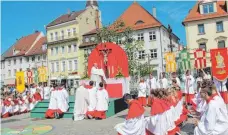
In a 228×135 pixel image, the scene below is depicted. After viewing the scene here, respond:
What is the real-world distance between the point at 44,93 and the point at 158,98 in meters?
15.5

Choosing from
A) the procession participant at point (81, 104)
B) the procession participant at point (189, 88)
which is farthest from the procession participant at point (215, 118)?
the procession participant at point (189, 88)

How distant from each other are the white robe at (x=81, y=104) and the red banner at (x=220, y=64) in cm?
706

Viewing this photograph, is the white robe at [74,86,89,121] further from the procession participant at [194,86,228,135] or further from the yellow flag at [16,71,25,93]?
the yellow flag at [16,71,25,93]

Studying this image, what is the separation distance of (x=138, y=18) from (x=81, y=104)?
36.5 meters

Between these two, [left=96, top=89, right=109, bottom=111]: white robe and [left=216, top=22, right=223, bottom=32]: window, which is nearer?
[left=96, top=89, right=109, bottom=111]: white robe

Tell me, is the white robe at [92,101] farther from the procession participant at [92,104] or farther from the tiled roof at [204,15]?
the tiled roof at [204,15]

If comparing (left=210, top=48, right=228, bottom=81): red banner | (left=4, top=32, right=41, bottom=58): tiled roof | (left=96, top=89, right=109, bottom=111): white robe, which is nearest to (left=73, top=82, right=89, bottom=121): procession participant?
(left=96, top=89, right=109, bottom=111): white robe

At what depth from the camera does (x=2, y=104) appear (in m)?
18.6

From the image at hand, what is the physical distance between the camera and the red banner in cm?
1562

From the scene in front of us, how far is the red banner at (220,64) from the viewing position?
51.3ft

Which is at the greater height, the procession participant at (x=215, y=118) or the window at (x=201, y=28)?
the window at (x=201, y=28)

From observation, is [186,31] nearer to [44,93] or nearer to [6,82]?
[44,93]

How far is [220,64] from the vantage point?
15797 millimetres

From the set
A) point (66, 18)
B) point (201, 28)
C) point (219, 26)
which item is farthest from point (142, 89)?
point (66, 18)
